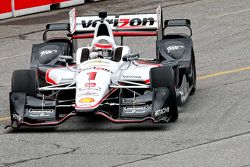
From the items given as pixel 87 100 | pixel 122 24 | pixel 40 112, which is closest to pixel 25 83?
pixel 40 112

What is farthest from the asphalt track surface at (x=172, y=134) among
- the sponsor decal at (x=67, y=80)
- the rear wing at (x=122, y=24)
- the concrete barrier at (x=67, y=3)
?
the concrete barrier at (x=67, y=3)

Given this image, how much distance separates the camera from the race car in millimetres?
14078

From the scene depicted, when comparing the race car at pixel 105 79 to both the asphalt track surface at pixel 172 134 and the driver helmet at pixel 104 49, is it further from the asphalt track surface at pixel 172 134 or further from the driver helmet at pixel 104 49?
the asphalt track surface at pixel 172 134

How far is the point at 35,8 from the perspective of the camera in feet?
83.3

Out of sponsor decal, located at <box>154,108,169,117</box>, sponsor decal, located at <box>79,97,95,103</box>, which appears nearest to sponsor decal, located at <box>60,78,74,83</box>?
sponsor decal, located at <box>79,97,95,103</box>

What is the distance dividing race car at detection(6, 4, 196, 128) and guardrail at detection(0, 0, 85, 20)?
806 centimetres

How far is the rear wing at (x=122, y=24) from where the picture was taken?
16.5 meters

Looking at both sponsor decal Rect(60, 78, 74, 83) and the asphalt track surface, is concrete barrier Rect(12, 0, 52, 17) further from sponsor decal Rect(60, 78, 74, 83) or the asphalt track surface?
sponsor decal Rect(60, 78, 74, 83)

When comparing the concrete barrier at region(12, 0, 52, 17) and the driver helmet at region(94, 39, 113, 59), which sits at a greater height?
the concrete barrier at region(12, 0, 52, 17)

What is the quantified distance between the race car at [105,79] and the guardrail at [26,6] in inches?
317

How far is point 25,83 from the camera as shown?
14.6 m

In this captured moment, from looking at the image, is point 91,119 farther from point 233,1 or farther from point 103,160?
point 233,1

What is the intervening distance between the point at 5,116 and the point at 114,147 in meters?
2.77

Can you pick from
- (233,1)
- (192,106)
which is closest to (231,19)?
(233,1)
